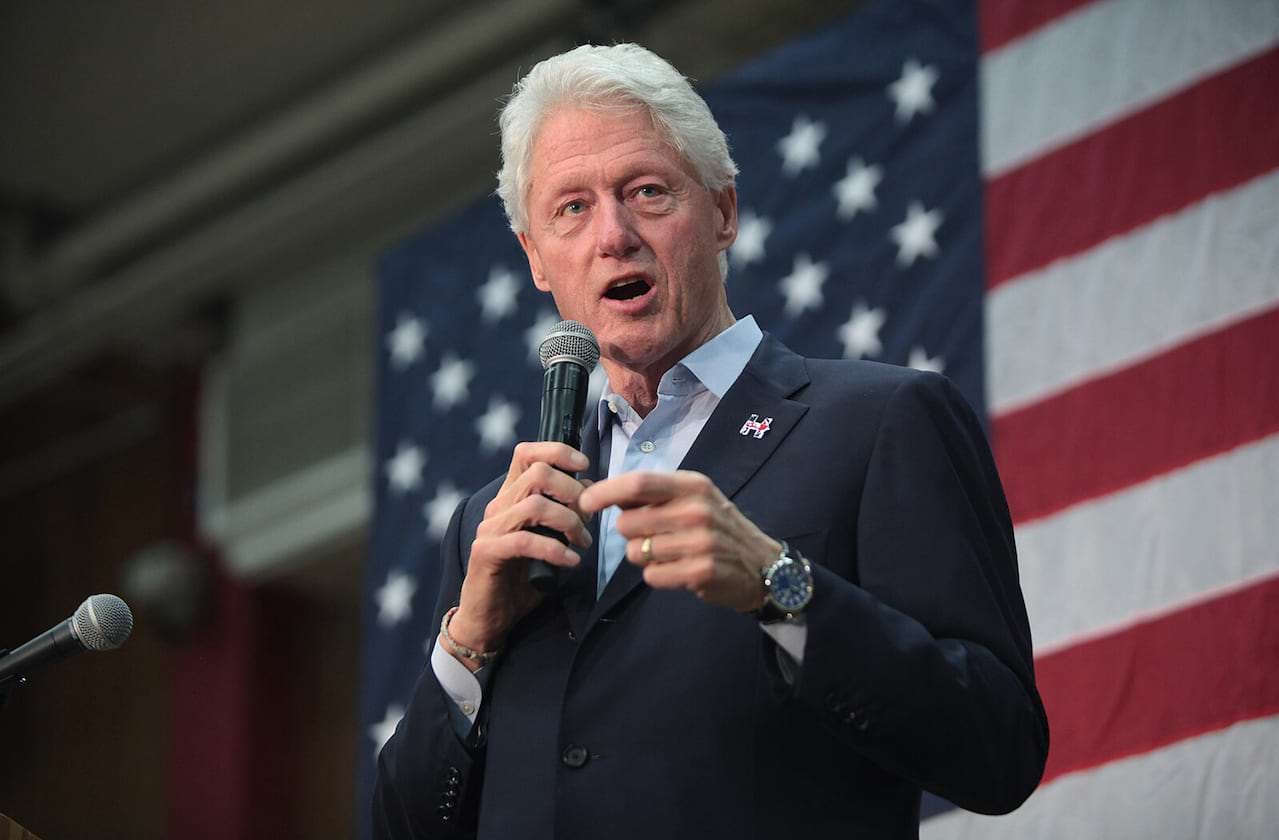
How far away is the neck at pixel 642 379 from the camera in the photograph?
1938 mm

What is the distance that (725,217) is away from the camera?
211cm

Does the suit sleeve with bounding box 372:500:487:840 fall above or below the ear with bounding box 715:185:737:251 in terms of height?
below

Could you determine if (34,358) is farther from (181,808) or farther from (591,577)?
(591,577)

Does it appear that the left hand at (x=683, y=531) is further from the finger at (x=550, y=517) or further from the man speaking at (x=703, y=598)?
the finger at (x=550, y=517)

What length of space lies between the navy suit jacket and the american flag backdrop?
58.3 inches

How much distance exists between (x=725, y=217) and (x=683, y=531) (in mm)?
768

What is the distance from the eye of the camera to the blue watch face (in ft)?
4.85

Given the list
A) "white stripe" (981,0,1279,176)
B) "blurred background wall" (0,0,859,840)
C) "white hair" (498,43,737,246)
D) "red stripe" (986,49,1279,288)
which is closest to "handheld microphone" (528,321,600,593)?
"white hair" (498,43,737,246)

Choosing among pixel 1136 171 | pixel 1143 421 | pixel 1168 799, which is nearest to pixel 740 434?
pixel 1168 799

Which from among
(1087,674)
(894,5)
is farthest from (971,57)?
(1087,674)

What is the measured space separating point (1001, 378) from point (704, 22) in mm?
2434

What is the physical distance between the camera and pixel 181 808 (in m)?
7.12

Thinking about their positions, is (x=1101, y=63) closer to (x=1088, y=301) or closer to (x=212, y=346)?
(x=1088, y=301)

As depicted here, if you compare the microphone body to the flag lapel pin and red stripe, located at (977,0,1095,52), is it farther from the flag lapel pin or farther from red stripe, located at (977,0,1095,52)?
red stripe, located at (977,0,1095,52)
